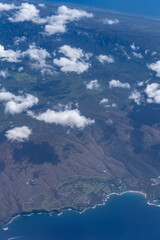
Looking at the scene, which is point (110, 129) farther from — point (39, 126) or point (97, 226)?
point (97, 226)

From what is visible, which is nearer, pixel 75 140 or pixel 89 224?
pixel 89 224

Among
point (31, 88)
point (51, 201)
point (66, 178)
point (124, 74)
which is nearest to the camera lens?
point (51, 201)

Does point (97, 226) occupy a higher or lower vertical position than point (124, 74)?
lower

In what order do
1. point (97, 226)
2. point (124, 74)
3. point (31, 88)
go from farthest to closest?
point (124, 74) → point (31, 88) → point (97, 226)

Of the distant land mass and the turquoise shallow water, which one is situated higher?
the distant land mass

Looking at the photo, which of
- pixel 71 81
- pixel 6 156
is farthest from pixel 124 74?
pixel 6 156

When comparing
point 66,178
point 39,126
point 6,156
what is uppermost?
point 39,126

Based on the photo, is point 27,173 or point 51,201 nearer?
point 51,201

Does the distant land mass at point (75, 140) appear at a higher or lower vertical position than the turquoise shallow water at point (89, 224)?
higher

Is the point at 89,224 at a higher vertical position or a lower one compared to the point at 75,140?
lower
